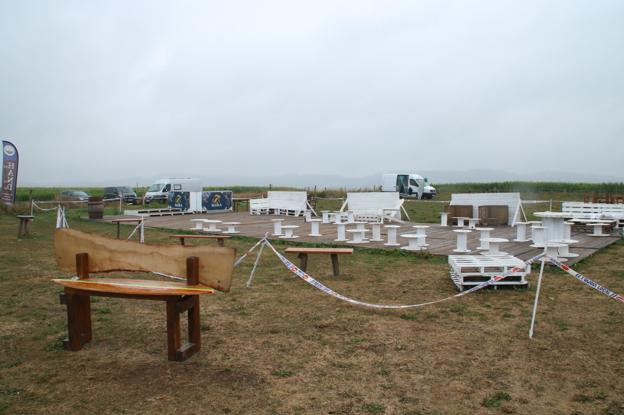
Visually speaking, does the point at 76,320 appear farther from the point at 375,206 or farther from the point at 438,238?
the point at 375,206

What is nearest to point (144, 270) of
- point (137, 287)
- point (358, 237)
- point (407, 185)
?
point (137, 287)

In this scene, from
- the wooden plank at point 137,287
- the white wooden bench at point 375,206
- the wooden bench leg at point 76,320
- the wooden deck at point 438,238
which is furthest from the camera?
the white wooden bench at point 375,206

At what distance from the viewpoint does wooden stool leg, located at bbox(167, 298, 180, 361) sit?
4410mm

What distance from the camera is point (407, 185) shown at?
3859cm

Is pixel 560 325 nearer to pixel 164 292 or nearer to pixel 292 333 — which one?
pixel 292 333

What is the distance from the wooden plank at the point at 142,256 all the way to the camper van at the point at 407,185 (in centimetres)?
3434

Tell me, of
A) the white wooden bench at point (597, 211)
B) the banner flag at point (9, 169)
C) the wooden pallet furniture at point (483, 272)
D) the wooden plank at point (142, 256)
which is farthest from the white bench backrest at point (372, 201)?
the wooden plank at point (142, 256)

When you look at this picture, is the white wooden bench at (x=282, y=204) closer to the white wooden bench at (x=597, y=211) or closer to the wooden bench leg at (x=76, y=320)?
the white wooden bench at (x=597, y=211)

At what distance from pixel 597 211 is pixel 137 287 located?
16.8 meters

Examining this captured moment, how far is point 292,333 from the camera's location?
5398 mm

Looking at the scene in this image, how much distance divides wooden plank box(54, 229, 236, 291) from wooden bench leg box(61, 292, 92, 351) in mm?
322

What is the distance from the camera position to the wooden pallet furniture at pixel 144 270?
447 cm

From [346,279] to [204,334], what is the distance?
349 centimetres

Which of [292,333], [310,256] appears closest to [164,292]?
[292,333]
